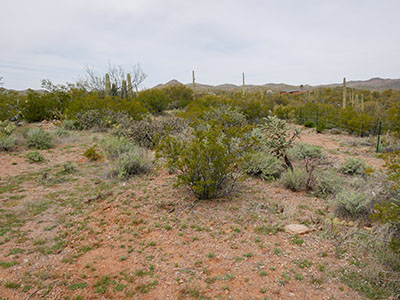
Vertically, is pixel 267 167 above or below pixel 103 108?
below

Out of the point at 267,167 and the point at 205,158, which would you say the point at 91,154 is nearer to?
the point at 205,158

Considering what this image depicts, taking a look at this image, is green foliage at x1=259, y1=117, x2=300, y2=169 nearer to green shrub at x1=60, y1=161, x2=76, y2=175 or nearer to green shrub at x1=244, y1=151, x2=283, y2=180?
green shrub at x1=244, y1=151, x2=283, y2=180

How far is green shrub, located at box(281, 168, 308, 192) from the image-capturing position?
6023 mm

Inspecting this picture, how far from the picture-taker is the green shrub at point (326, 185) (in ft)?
18.9

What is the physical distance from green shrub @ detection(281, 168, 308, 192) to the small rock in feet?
5.80

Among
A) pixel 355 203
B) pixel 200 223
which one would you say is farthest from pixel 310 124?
pixel 200 223

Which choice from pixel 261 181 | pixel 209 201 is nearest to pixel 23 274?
pixel 209 201

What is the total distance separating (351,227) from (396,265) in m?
1.09

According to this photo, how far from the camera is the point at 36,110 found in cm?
1655

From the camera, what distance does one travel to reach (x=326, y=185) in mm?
5898

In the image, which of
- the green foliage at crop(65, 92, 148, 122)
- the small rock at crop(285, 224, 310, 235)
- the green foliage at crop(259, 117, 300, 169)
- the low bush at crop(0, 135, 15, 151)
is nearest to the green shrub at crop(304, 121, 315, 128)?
the green foliage at crop(65, 92, 148, 122)

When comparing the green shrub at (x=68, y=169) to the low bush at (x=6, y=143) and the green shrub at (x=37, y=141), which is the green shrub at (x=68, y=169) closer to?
the green shrub at (x=37, y=141)

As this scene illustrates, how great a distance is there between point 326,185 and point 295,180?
63cm

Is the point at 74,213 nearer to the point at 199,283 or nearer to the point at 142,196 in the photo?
the point at 142,196
